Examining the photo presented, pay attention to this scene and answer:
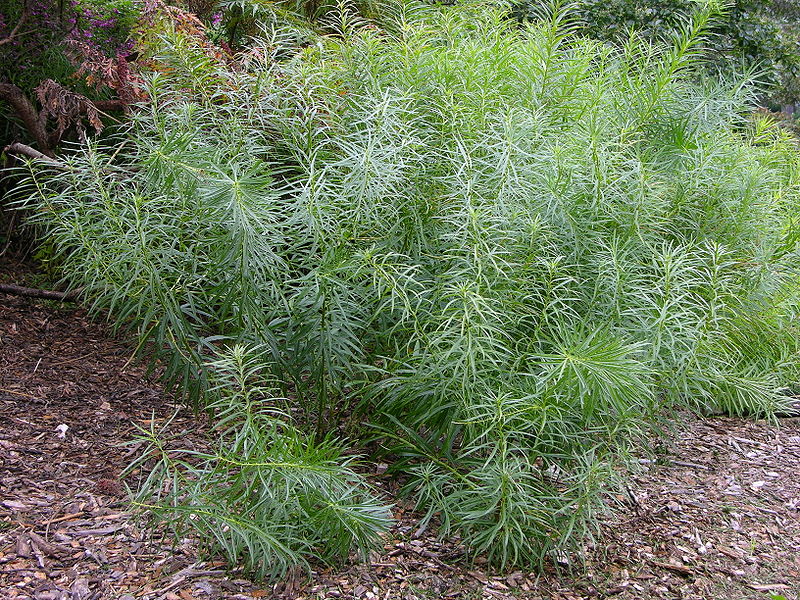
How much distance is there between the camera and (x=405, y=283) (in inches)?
97.3

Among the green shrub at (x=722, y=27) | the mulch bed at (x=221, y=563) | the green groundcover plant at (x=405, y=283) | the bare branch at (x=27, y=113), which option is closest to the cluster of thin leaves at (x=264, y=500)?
the green groundcover plant at (x=405, y=283)

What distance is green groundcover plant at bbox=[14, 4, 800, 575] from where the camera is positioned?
232 cm

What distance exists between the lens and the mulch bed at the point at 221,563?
2.34m

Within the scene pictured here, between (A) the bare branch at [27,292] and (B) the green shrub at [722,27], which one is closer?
(A) the bare branch at [27,292]

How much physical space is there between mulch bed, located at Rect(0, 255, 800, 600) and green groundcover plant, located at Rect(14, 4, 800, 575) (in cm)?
12

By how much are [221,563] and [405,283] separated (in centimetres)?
104

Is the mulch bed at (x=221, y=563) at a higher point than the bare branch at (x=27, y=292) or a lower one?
higher

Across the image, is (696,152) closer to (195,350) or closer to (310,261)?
(310,261)

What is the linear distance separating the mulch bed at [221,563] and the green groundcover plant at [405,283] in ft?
0.41

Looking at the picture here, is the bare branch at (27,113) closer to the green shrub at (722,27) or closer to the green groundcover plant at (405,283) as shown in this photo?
the green groundcover plant at (405,283)

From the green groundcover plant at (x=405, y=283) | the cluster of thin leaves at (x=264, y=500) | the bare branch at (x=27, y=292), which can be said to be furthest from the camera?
the bare branch at (x=27, y=292)

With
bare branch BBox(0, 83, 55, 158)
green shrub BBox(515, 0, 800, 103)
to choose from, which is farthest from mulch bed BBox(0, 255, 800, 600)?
green shrub BBox(515, 0, 800, 103)

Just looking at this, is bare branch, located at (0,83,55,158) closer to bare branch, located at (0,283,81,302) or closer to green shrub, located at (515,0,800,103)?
bare branch, located at (0,283,81,302)

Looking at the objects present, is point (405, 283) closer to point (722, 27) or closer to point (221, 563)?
point (221, 563)
